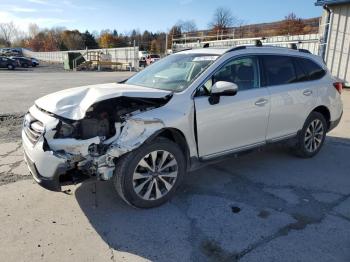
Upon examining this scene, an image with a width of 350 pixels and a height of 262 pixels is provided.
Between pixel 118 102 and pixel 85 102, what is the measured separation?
1.20 ft

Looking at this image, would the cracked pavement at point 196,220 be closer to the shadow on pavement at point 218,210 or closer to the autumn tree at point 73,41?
the shadow on pavement at point 218,210

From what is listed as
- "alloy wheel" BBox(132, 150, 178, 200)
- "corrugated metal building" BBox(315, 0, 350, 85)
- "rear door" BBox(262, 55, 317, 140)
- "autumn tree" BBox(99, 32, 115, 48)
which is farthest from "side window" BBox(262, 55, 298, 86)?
"autumn tree" BBox(99, 32, 115, 48)

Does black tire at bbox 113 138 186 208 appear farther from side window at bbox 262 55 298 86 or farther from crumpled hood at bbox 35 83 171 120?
side window at bbox 262 55 298 86

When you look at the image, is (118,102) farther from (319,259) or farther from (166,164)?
(319,259)

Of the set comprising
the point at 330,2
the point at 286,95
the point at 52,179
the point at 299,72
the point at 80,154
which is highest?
the point at 330,2

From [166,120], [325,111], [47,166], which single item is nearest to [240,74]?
[166,120]

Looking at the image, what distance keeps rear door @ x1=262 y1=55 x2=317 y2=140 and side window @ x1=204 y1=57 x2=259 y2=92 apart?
0.69ft

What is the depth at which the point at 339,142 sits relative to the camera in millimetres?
6812

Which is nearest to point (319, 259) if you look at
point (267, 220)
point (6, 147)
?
point (267, 220)

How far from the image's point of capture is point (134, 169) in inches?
140

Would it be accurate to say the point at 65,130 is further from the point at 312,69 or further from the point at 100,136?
the point at 312,69

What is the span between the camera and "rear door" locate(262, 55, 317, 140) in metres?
4.81

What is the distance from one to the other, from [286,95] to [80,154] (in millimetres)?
3113

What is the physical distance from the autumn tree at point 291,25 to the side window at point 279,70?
54.6 m
